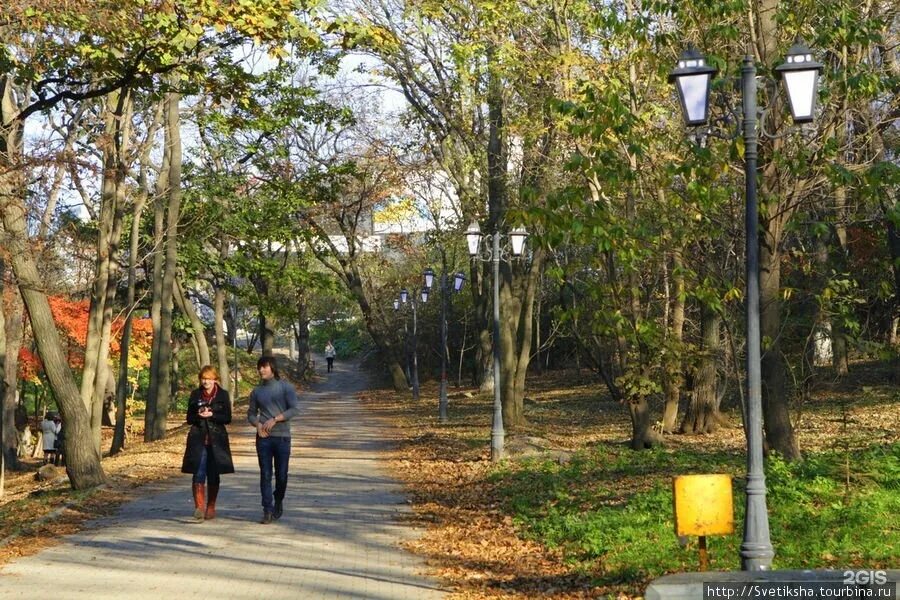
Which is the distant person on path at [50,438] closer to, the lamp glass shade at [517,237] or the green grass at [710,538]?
the lamp glass shade at [517,237]

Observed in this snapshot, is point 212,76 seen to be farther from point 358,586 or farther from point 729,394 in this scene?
point 729,394

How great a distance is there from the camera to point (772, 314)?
564 inches

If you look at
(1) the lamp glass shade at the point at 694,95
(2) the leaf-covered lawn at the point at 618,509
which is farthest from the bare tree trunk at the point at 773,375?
(1) the lamp glass shade at the point at 694,95

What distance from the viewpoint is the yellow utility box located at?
315 inches

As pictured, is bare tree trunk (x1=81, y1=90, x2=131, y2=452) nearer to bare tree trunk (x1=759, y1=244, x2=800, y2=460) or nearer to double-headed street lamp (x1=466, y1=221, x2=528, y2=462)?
double-headed street lamp (x1=466, y1=221, x2=528, y2=462)

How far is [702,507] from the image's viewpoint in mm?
8016

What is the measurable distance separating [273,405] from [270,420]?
0.19m

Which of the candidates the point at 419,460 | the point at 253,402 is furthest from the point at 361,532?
the point at 419,460

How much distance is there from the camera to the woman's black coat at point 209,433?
12844 mm

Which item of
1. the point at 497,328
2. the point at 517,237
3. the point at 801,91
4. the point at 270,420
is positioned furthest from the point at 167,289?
the point at 801,91

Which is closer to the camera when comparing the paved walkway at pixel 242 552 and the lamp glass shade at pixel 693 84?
the paved walkway at pixel 242 552

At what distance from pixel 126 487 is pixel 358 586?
30.5 ft

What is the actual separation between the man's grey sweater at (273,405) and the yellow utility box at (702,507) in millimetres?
5677

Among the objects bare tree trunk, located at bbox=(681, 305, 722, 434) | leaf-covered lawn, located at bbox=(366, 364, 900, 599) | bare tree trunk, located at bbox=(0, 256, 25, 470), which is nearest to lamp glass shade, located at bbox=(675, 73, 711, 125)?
leaf-covered lawn, located at bbox=(366, 364, 900, 599)
